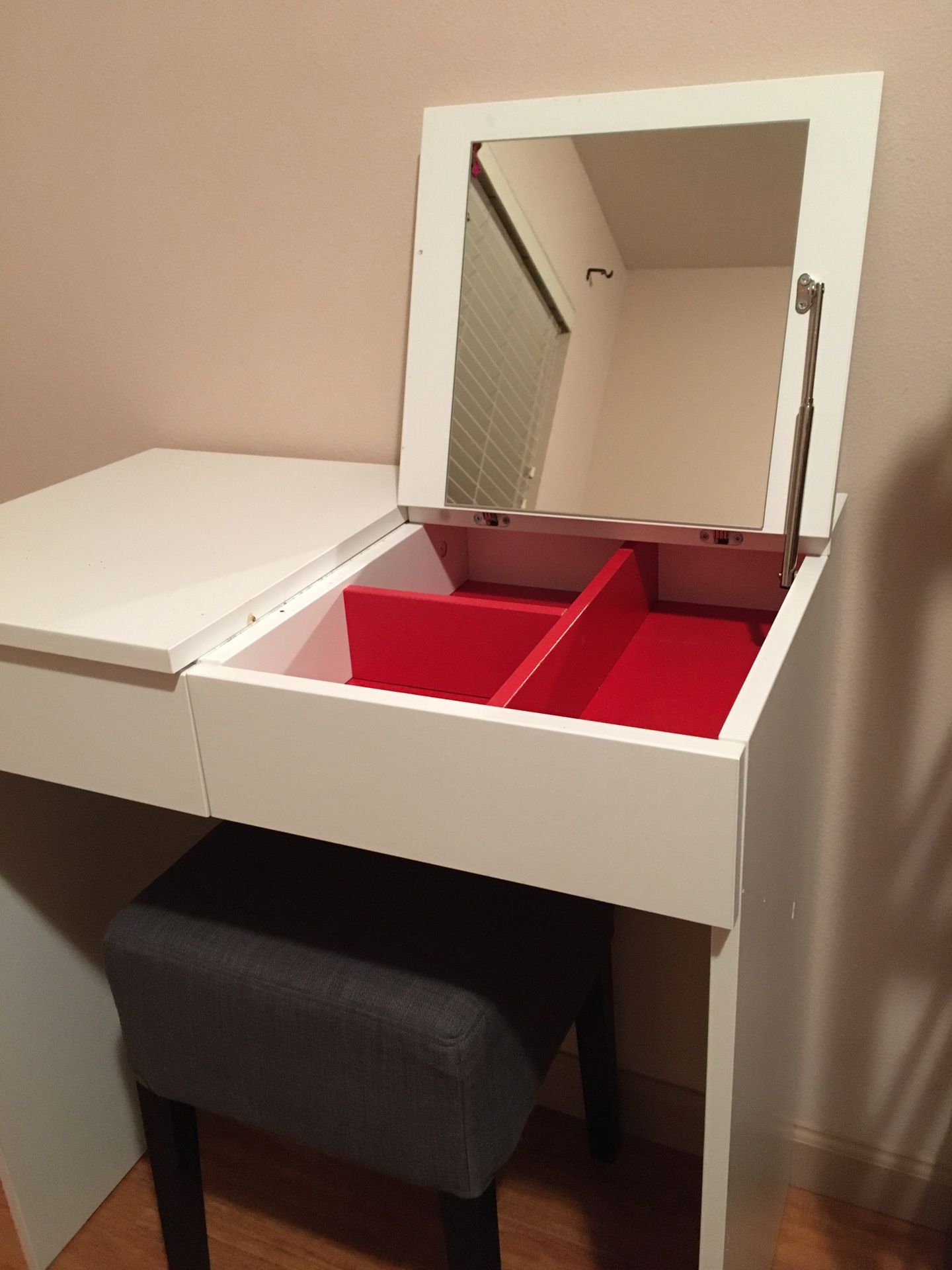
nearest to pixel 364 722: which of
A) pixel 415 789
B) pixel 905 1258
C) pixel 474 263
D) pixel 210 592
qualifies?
pixel 415 789

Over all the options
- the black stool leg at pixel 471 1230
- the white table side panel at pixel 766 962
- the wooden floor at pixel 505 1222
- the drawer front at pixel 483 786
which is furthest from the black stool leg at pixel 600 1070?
the drawer front at pixel 483 786

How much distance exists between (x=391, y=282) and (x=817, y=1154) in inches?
43.9

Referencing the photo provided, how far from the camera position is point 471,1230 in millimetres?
921

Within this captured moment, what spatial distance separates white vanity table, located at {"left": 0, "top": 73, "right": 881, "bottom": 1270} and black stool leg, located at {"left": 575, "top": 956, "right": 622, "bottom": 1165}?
0.70 ft

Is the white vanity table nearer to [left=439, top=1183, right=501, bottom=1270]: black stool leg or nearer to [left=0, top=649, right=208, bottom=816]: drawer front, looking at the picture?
[left=0, top=649, right=208, bottom=816]: drawer front

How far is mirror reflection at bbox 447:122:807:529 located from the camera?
935mm

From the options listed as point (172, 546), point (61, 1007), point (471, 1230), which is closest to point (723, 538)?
point (172, 546)

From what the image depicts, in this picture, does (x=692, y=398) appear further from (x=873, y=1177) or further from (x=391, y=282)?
(x=873, y=1177)

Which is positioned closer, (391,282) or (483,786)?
(483,786)

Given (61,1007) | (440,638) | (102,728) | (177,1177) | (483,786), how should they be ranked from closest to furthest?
(483,786), (102,728), (440,638), (177,1177), (61,1007)

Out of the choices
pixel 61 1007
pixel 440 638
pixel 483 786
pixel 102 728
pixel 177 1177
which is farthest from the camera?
pixel 61 1007

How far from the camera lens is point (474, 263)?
1.04 m

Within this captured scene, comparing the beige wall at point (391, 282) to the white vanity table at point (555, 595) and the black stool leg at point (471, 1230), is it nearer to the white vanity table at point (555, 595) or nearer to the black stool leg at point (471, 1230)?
the white vanity table at point (555, 595)

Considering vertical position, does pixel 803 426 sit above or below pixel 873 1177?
above
